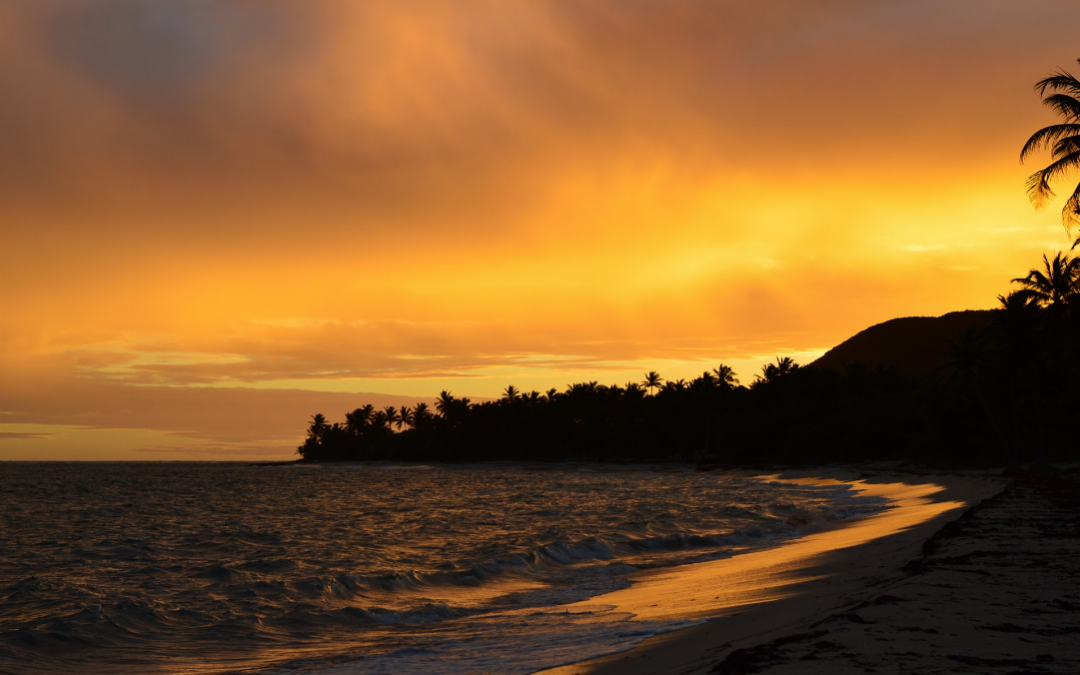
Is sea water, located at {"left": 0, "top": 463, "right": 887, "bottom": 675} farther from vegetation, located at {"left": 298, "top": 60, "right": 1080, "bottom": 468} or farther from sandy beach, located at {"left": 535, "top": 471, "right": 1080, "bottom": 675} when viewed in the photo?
vegetation, located at {"left": 298, "top": 60, "right": 1080, "bottom": 468}

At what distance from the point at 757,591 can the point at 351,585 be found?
31.5 feet

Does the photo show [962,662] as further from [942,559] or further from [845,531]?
[845,531]

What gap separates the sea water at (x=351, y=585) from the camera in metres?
12.4

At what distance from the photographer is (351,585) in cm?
1884

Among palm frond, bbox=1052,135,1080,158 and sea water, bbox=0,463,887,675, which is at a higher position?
palm frond, bbox=1052,135,1080,158

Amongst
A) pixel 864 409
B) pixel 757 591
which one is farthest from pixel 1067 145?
pixel 864 409

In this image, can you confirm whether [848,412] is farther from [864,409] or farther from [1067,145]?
[1067,145]

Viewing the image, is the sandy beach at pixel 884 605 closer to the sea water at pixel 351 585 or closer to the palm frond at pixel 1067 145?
the sea water at pixel 351 585

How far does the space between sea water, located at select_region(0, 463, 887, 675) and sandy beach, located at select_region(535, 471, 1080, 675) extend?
4.47ft

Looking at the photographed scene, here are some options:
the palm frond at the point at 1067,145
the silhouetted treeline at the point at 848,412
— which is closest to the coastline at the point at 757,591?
the palm frond at the point at 1067,145

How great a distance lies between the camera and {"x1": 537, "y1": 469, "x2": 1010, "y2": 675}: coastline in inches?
381

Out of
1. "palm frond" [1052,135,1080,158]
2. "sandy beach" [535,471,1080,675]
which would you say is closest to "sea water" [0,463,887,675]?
"sandy beach" [535,471,1080,675]

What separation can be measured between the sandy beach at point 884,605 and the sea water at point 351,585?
136 cm

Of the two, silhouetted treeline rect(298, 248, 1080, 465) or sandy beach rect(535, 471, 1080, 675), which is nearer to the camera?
sandy beach rect(535, 471, 1080, 675)
